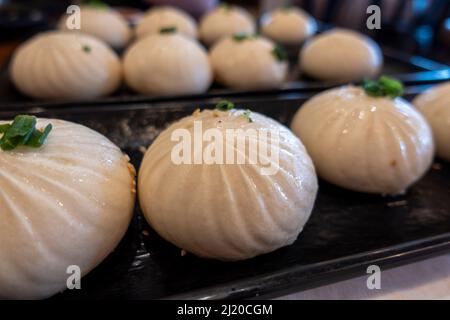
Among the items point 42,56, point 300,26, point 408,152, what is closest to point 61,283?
point 408,152

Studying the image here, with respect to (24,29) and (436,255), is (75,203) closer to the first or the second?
(436,255)

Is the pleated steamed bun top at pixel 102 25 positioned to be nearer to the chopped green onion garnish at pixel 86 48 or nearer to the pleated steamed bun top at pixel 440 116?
the chopped green onion garnish at pixel 86 48

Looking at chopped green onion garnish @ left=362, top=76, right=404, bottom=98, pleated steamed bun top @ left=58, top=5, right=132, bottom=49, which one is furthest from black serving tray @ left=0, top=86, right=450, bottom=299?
pleated steamed bun top @ left=58, top=5, right=132, bottom=49

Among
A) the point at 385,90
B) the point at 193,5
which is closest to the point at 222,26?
the point at 193,5

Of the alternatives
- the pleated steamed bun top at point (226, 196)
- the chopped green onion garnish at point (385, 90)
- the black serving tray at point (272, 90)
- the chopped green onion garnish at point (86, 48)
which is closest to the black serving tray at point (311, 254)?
the pleated steamed bun top at point (226, 196)

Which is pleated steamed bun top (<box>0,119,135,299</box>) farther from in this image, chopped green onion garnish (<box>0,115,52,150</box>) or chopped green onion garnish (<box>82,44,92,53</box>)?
chopped green onion garnish (<box>82,44,92,53</box>)
